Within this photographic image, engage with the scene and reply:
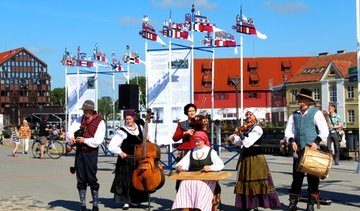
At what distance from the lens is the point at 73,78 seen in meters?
30.5

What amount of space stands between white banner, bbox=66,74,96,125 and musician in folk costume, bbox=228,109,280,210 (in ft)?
68.0

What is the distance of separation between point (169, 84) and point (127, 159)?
8.19 m

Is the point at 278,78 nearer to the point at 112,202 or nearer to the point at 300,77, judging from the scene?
the point at 300,77

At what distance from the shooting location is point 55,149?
26250mm

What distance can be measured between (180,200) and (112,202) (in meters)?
3.12

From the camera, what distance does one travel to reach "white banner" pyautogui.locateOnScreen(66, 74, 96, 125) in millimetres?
29547

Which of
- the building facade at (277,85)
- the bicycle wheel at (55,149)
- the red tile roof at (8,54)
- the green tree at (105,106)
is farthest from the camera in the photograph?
the red tile roof at (8,54)

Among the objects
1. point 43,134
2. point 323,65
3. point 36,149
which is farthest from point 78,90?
point 323,65

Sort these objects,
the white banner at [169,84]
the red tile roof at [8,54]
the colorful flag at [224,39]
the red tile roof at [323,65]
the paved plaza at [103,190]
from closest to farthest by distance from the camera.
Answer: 1. the paved plaza at [103,190]
2. the white banner at [169,84]
3. the colorful flag at [224,39]
4. the red tile roof at [323,65]
5. the red tile roof at [8,54]

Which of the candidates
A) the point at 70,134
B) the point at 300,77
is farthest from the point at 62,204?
the point at 300,77

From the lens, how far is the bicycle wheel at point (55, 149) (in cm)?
2448

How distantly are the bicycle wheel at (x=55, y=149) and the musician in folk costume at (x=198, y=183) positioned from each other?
16658 millimetres

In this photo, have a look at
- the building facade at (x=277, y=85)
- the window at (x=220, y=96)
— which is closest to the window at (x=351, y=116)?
the building facade at (x=277, y=85)

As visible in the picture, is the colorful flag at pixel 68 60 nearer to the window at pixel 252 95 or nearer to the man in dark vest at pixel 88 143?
the man in dark vest at pixel 88 143
